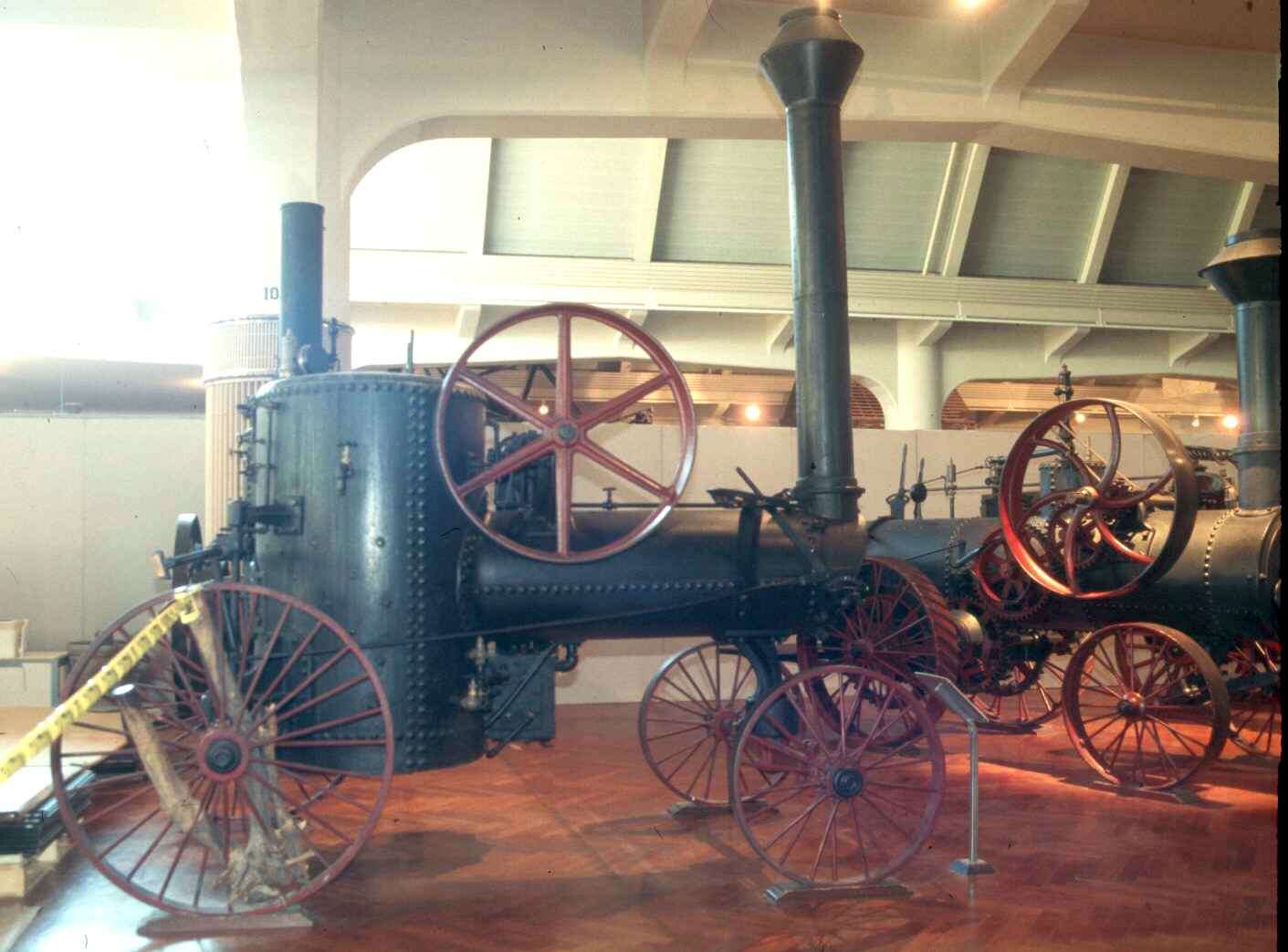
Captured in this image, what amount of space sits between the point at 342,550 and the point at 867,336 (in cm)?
893

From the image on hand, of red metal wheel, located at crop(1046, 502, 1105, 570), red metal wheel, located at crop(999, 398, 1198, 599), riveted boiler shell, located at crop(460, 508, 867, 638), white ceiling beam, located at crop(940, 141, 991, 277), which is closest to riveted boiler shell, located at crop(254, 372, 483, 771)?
riveted boiler shell, located at crop(460, 508, 867, 638)

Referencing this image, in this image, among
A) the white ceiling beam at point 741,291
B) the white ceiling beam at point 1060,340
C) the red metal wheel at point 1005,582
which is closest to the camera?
the red metal wheel at point 1005,582

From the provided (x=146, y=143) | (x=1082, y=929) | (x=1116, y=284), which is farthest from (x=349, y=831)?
(x=1116, y=284)

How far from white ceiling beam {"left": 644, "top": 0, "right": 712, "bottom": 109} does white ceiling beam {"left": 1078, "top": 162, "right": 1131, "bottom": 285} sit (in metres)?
4.56

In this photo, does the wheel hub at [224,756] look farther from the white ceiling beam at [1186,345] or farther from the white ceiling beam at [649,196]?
the white ceiling beam at [1186,345]

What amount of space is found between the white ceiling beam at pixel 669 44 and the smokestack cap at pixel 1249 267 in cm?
336

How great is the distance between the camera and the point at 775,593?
4883 millimetres

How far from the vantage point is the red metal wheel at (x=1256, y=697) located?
22.0 feet

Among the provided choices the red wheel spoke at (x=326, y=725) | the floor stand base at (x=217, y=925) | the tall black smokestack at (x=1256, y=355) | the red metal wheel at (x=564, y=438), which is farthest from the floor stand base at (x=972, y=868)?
the tall black smokestack at (x=1256, y=355)

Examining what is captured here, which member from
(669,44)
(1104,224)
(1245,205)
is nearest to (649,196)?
(669,44)

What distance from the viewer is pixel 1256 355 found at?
6539mm

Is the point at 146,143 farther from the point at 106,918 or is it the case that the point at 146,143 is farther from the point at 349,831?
the point at 106,918

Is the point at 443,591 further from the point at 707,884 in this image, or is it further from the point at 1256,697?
the point at 1256,697

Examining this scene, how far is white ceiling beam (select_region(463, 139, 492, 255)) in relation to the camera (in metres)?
9.98
